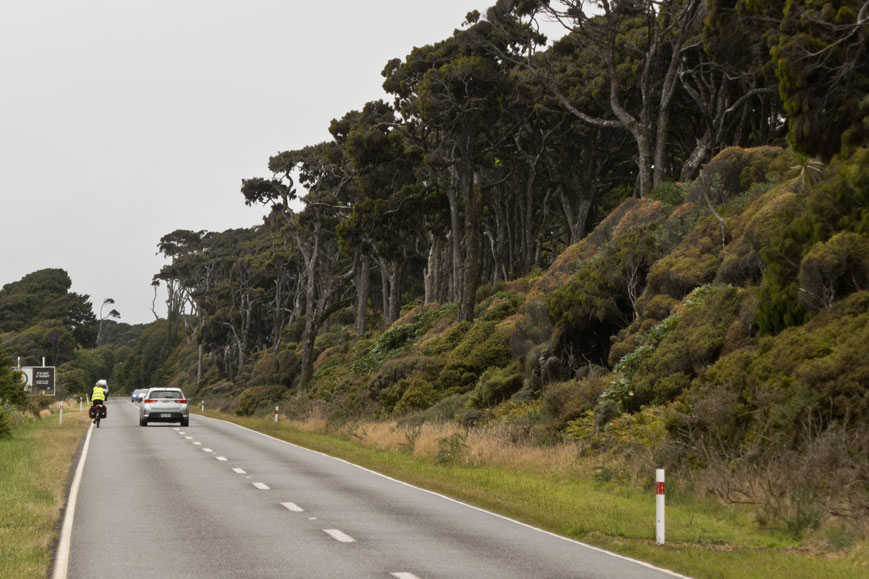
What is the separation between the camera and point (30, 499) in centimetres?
1578

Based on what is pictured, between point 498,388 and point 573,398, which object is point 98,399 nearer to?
point 498,388

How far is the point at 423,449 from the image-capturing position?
2572 cm

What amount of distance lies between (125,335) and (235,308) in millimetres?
104992

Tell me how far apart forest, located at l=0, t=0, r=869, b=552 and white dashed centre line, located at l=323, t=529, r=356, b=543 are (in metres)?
5.59

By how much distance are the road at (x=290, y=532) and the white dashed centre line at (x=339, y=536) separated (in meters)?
0.01

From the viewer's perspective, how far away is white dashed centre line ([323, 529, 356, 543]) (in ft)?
39.9

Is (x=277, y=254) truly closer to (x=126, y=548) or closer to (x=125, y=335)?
(x=126, y=548)

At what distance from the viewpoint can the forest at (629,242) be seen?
56.7 ft

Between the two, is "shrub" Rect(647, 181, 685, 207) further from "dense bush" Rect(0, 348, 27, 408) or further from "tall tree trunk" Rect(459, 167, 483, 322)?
"dense bush" Rect(0, 348, 27, 408)

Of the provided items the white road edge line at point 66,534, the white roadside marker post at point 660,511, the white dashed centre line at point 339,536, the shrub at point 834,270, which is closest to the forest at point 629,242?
the shrub at point 834,270

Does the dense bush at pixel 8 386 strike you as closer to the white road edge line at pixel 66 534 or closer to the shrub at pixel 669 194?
the white road edge line at pixel 66 534

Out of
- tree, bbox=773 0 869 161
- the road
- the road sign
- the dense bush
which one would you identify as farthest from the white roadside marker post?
the road sign

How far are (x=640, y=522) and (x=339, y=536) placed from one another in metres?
4.37

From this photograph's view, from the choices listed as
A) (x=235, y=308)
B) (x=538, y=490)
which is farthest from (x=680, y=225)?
(x=235, y=308)
